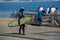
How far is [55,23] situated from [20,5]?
10.2m

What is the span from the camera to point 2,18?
31734mm

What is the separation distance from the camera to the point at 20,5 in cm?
3259

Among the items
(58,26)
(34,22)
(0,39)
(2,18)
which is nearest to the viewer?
(0,39)

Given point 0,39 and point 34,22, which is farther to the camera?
point 34,22

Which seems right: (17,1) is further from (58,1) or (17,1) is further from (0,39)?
(0,39)

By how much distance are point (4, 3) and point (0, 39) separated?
58.1 feet

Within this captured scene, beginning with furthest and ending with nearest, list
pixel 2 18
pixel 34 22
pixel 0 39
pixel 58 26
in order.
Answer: pixel 2 18, pixel 34 22, pixel 58 26, pixel 0 39

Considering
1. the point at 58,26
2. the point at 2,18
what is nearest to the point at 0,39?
the point at 58,26

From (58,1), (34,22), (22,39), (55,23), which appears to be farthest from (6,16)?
(22,39)

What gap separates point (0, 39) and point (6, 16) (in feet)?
55.5

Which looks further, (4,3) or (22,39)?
(4,3)

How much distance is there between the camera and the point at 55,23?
75.8 feet

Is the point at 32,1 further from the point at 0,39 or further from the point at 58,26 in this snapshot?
the point at 0,39

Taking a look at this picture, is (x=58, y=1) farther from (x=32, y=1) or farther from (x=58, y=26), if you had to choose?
(x=58, y=26)
